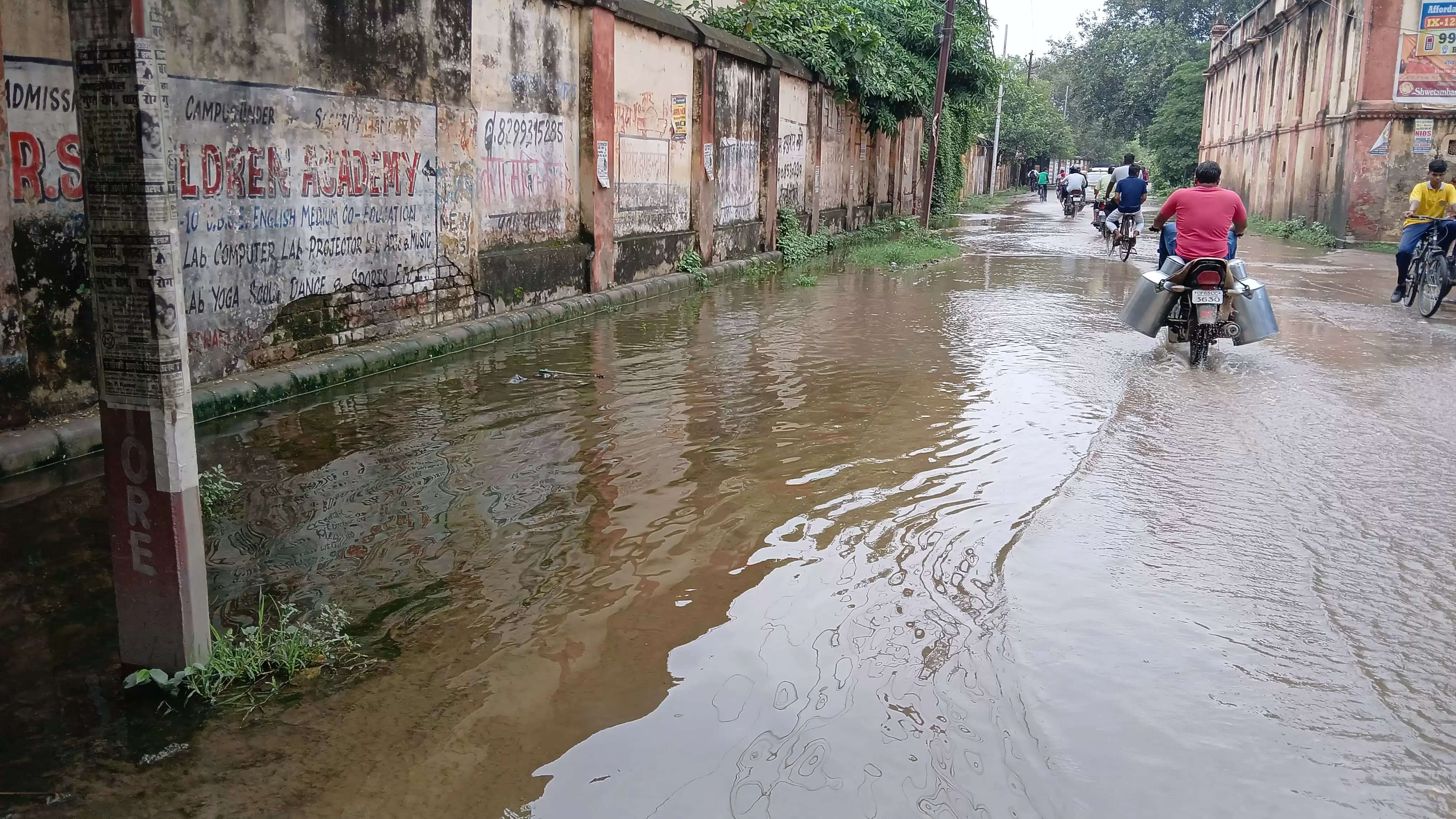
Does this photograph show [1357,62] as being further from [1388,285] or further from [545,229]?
[545,229]

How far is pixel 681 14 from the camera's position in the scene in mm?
14398

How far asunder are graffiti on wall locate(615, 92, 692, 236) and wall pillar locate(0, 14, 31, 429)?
7.62 m

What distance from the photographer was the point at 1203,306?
8680 mm

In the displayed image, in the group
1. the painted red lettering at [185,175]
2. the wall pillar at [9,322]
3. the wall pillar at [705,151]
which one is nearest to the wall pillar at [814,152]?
the wall pillar at [705,151]

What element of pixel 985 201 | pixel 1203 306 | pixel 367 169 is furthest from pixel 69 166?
pixel 985 201

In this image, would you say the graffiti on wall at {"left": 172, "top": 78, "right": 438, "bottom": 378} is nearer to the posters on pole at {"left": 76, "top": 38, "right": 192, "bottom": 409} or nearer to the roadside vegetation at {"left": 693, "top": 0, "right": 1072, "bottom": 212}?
the posters on pole at {"left": 76, "top": 38, "right": 192, "bottom": 409}

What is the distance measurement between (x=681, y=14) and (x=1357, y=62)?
58.0 feet

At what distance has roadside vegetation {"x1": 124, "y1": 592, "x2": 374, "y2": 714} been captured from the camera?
3273 mm

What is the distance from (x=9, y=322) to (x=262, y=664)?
333 cm

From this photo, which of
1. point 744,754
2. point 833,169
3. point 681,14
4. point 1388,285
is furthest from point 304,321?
point 833,169

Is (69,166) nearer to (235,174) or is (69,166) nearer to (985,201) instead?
(235,174)

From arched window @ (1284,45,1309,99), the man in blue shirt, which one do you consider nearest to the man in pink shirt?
the man in blue shirt

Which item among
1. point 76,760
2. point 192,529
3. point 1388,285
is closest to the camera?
point 76,760

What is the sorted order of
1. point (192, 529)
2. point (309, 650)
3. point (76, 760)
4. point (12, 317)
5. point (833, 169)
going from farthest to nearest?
point (833, 169), point (12, 317), point (309, 650), point (192, 529), point (76, 760)
